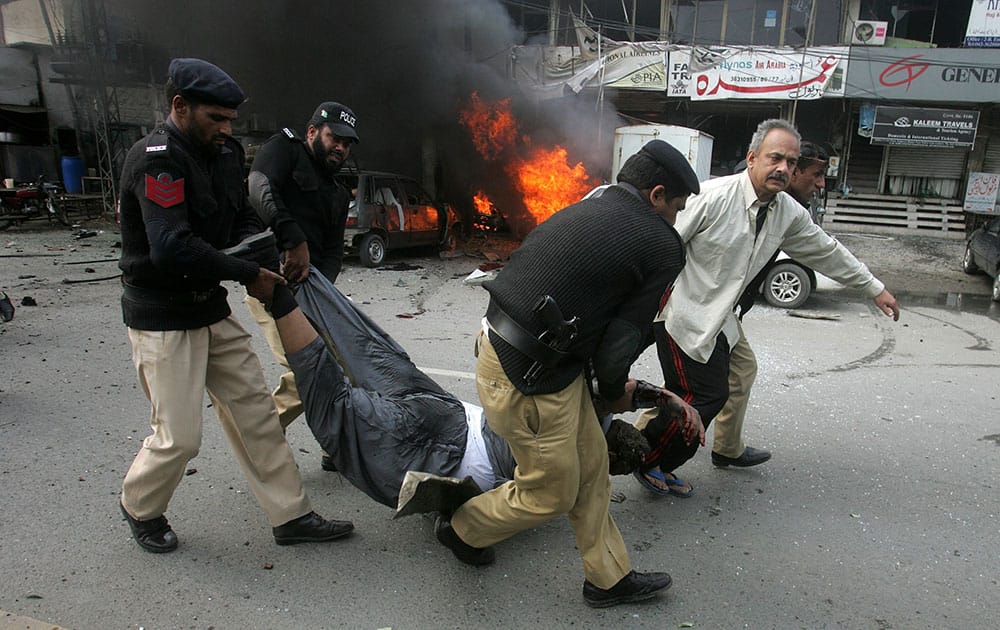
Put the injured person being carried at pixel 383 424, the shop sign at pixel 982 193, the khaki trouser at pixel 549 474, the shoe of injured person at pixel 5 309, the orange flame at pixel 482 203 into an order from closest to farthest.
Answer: the khaki trouser at pixel 549 474, the injured person being carried at pixel 383 424, the shoe of injured person at pixel 5 309, the shop sign at pixel 982 193, the orange flame at pixel 482 203

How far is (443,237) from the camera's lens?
494 inches

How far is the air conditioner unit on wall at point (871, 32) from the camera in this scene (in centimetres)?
1384

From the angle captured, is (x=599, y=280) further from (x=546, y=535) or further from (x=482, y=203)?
(x=482, y=203)

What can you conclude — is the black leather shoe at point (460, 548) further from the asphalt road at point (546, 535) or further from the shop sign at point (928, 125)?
the shop sign at point (928, 125)

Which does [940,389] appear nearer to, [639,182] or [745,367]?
[745,367]

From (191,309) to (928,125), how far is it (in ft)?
51.7

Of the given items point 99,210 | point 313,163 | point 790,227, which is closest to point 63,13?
point 99,210

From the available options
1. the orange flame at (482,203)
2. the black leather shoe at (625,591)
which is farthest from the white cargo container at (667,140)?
the black leather shoe at (625,591)

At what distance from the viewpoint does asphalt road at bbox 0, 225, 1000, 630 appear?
2.40 meters

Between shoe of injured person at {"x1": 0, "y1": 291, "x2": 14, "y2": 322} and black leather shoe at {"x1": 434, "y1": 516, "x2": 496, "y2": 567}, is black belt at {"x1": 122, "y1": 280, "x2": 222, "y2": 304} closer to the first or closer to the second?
black leather shoe at {"x1": 434, "y1": 516, "x2": 496, "y2": 567}

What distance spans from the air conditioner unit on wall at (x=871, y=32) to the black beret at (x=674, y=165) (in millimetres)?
14656

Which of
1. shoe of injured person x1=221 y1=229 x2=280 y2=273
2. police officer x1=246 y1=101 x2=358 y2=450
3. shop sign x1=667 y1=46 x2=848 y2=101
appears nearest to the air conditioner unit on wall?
shop sign x1=667 y1=46 x2=848 y2=101

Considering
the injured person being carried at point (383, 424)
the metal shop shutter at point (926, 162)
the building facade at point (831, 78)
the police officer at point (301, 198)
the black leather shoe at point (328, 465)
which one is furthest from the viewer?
the metal shop shutter at point (926, 162)

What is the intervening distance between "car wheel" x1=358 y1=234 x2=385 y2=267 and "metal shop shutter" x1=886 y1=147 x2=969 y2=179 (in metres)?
12.2
